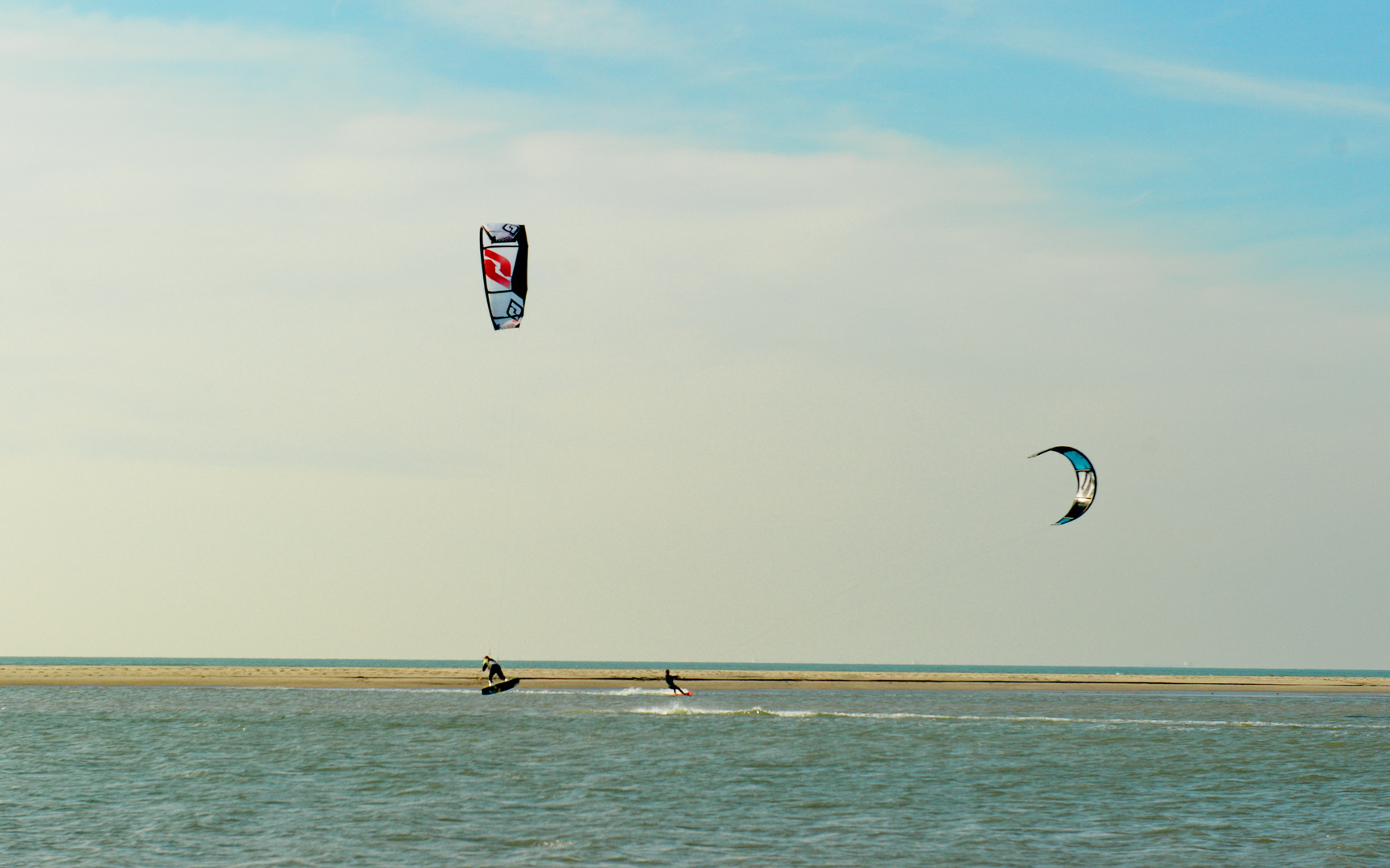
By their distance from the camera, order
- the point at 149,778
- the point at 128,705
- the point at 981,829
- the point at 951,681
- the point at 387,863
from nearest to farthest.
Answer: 1. the point at 387,863
2. the point at 981,829
3. the point at 149,778
4. the point at 128,705
5. the point at 951,681

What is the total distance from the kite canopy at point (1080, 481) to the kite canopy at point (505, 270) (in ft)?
58.0

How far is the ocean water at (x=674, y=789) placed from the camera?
63.8 feet

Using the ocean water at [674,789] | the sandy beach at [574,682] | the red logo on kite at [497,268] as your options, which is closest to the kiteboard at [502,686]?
the ocean water at [674,789]

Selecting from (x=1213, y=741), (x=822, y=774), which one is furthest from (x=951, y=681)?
(x=822, y=774)

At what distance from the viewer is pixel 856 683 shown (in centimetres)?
8162

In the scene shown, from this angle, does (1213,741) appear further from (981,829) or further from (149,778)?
(149,778)

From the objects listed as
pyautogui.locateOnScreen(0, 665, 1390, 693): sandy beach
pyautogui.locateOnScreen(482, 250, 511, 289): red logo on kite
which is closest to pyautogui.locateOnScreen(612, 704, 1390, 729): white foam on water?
pyautogui.locateOnScreen(0, 665, 1390, 693): sandy beach

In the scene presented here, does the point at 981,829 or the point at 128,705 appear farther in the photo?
the point at 128,705

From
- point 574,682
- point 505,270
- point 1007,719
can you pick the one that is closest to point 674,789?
point 505,270

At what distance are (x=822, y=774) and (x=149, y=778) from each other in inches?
622

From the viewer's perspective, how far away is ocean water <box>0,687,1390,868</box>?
766 inches

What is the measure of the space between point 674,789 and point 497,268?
14.3m

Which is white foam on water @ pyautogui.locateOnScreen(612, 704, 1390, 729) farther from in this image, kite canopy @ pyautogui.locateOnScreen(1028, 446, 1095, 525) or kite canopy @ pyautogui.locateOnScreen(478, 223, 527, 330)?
kite canopy @ pyautogui.locateOnScreen(478, 223, 527, 330)

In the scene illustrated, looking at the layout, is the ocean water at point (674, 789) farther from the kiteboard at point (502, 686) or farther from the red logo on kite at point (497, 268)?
the red logo on kite at point (497, 268)
